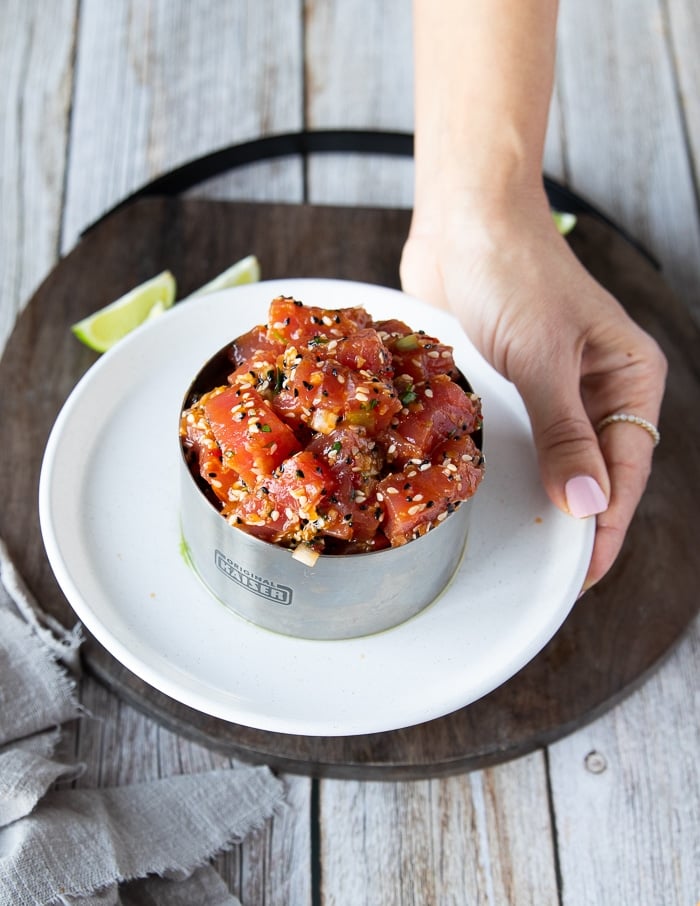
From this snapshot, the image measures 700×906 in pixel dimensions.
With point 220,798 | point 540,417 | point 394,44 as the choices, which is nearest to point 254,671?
point 220,798

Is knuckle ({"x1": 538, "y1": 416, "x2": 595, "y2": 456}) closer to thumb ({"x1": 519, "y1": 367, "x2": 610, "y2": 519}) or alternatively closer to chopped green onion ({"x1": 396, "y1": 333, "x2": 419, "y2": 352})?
thumb ({"x1": 519, "y1": 367, "x2": 610, "y2": 519})

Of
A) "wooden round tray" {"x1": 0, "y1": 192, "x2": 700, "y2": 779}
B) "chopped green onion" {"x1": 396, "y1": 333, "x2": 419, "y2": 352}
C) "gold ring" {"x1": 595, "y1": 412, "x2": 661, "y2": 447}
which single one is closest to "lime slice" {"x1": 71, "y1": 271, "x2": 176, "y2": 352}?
"wooden round tray" {"x1": 0, "y1": 192, "x2": 700, "y2": 779}

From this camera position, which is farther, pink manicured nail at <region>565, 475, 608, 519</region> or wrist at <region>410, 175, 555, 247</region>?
wrist at <region>410, 175, 555, 247</region>

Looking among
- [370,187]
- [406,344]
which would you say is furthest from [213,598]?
[370,187]

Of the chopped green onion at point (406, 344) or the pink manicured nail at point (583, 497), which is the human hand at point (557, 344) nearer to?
the pink manicured nail at point (583, 497)

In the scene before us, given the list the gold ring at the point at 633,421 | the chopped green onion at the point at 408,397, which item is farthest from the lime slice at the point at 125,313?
the gold ring at the point at 633,421

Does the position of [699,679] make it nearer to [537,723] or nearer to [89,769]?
[537,723]

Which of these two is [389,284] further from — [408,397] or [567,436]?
[408,397]
